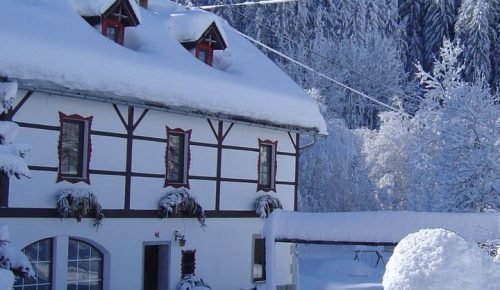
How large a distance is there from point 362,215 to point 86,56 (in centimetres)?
597

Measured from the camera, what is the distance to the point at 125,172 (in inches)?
658

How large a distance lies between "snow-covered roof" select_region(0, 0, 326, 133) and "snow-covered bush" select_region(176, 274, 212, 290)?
373 centimetres

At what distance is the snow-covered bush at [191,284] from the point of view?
17734 millimetres

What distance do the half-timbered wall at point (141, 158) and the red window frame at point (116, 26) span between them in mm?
1688

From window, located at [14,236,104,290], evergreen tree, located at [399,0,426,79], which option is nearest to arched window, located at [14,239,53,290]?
window, located at [14,236,104,290]

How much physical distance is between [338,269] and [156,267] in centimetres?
1162

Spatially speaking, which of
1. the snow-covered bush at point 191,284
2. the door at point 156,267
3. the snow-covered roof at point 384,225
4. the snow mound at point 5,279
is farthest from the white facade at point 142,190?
the snow-covered roof at point 384,225

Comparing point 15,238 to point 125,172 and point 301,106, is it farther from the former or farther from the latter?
point 301,106

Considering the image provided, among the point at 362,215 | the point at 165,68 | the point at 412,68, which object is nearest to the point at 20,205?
the point at 165,68

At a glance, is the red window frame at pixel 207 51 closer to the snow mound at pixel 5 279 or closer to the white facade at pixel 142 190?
the white facade at pixel 142 190

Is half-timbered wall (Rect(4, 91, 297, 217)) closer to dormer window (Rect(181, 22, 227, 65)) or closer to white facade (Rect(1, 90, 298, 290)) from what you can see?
white facade (Rect(1, 90, 298, 290))

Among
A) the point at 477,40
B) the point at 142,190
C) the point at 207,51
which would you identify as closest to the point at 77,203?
the point at 142,190

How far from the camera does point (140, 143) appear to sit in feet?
56.0

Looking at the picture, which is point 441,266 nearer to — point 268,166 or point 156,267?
point 156,267
